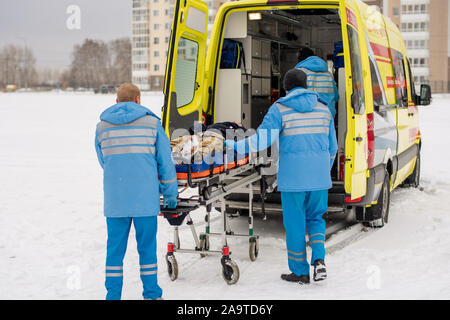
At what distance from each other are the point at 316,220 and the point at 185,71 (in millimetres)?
2370

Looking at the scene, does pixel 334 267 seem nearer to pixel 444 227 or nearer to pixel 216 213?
pixel 444 227

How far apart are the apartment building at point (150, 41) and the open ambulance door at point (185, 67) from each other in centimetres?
8121

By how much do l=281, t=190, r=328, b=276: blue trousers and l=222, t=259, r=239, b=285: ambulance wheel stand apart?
0.48 metres

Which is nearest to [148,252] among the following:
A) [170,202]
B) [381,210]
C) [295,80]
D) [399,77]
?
[170,202]

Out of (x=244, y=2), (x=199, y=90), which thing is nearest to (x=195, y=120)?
(x=199, y=90)

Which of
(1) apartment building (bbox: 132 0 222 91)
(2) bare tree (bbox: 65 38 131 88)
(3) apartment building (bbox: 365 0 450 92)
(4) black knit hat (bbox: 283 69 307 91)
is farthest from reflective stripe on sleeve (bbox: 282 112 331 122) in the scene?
(1) apartment building (bbox: 132 0 222 91)

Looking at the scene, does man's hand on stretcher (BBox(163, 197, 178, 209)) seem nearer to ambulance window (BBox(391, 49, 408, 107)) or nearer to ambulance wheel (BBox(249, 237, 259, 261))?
ambulance wheel (BBox(249, 237, 259, 261))

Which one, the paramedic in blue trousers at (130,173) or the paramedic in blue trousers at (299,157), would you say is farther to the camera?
the paramedic in blue trousers at (299,157)

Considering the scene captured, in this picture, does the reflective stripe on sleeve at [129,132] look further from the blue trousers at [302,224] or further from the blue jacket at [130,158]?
the blue trousers at [302,224]

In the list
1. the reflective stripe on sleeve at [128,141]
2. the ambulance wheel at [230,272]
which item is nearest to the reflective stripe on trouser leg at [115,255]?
the reflective stripe on sleeve at [128,141]

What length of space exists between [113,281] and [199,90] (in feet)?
10.2

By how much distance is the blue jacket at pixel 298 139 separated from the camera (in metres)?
5.14

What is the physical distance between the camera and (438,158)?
14.3m

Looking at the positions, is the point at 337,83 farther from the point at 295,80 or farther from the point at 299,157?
the point at 299,157
